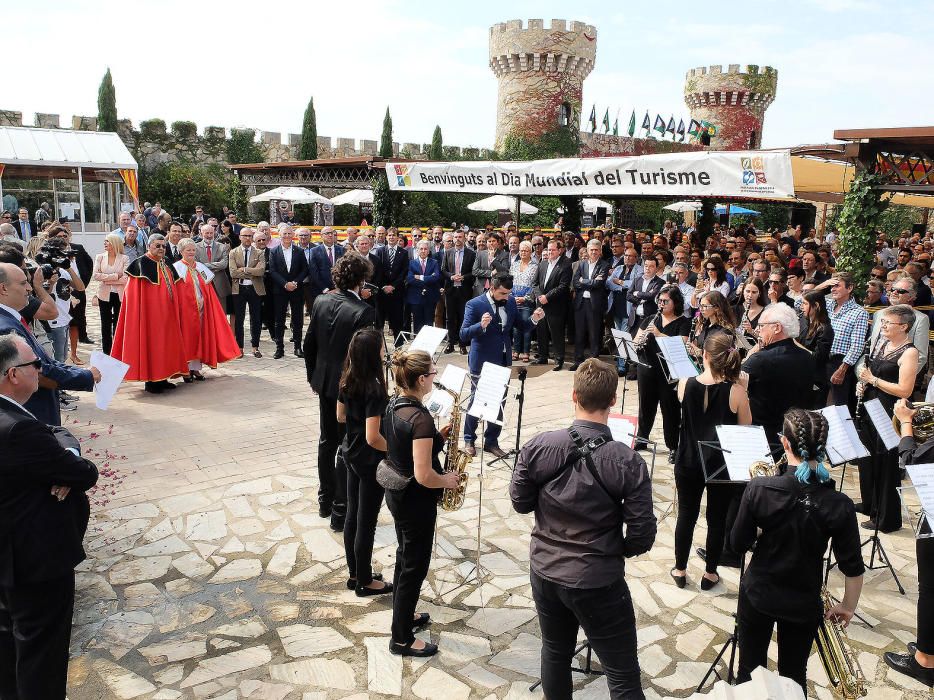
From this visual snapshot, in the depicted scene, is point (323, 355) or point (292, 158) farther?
point (292, 158)

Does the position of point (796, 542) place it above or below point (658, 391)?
above

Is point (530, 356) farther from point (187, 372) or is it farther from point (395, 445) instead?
point (395, 445)

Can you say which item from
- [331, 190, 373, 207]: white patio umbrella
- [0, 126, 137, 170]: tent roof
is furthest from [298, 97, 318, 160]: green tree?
[0, 126, 137, 170]: tent roof

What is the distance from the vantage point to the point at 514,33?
38.1 m

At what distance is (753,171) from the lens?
8.54 metres

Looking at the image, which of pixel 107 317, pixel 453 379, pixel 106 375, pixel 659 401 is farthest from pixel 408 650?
pixel 107 317

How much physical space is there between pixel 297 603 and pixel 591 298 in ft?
23.2

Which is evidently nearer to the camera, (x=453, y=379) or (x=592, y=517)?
(x=592, y=517)

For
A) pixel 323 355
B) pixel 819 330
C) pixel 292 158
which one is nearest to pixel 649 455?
pixel 819 330

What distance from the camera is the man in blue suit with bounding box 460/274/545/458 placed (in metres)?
6.61

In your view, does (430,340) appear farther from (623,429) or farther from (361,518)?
(623,429)

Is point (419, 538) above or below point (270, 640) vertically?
above

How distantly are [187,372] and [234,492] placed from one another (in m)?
3.53

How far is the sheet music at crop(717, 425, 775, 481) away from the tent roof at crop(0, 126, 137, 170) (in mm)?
20679
